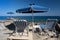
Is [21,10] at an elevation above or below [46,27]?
above

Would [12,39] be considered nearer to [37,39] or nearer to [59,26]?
[37,39]

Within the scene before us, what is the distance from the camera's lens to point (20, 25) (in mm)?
4988

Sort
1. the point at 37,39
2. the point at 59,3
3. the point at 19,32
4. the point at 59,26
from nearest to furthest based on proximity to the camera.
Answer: the point at 37,39
the point at 19,32
the point at 59,26
the point at 59,3

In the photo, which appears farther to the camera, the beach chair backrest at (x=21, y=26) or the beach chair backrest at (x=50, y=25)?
the beach chair backrest at (x=50, y=25)

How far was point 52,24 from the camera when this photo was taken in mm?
5484

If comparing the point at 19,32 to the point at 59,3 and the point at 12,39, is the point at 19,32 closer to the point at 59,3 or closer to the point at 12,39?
the point at 12,39

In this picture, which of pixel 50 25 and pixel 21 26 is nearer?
pixel 21 26

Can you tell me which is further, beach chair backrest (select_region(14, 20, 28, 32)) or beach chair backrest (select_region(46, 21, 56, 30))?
beach chair backrest (select_region(46, 21, 56, 30))

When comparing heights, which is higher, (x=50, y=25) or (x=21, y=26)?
(x=21, y=26)

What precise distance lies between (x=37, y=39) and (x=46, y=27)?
1.11 meters

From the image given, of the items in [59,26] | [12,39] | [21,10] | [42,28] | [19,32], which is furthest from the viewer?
[59,26]

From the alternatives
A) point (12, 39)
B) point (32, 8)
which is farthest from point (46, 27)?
point (12, 39)

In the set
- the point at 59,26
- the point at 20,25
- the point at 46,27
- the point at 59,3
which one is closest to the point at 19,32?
the point at 20,25

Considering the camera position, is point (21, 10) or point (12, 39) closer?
point (12, 39)
